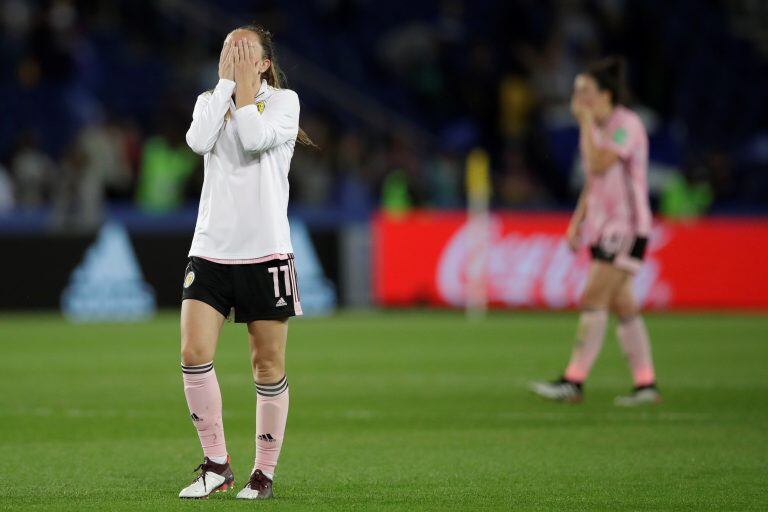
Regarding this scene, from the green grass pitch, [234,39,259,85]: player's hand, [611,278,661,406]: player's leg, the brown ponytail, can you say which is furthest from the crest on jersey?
[234,39,259,85]: player's hand

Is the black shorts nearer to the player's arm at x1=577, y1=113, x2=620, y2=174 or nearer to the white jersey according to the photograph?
the white jersey

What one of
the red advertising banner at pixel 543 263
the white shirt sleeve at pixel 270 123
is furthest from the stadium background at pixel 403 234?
the white shirt sleeve at pixel 270 123

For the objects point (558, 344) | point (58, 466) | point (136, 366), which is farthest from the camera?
point (558, 344)

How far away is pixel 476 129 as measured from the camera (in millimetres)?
25312

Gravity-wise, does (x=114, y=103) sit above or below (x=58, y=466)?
above

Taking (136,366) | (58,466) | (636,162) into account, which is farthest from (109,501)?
(136,366)

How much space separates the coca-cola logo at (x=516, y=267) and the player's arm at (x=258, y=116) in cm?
1407

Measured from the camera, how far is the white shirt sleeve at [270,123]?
6195mm

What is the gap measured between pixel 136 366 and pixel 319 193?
8992mm

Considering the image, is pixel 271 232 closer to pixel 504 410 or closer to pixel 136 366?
pixel 504 410

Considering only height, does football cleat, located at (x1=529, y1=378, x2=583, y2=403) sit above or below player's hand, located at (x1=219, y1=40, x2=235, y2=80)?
below

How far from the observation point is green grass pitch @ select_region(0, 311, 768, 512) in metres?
6.57

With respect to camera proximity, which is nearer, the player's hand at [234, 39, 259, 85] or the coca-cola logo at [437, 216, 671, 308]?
the player's hand at [234, 39, 259, 85]

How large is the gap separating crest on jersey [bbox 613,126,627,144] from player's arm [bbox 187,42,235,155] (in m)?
4.65
